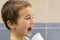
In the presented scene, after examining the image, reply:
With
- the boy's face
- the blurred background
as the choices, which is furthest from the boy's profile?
the blurred background

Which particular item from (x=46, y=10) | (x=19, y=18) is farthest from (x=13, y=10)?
(x=46, y=10)

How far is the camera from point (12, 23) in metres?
0.95

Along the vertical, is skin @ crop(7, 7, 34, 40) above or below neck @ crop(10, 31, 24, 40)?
above

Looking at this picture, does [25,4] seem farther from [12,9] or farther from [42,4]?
[42,4]

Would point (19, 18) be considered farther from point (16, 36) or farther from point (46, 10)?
point (46, 10)

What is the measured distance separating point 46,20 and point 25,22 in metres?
0.54

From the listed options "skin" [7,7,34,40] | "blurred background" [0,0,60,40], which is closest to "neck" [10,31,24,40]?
"skin" [7,7,34,40]

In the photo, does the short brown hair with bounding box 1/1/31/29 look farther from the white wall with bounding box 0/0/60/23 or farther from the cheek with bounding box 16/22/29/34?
the white wall with bounding box 0/0/60/23

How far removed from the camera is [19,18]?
950 millimetres

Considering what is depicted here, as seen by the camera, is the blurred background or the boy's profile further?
the blurred background

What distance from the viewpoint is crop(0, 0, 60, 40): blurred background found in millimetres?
1446

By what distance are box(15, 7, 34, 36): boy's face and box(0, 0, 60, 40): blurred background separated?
1.65 feet

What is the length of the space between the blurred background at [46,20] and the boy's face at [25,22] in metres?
0.50

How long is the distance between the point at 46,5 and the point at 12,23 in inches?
21.9
